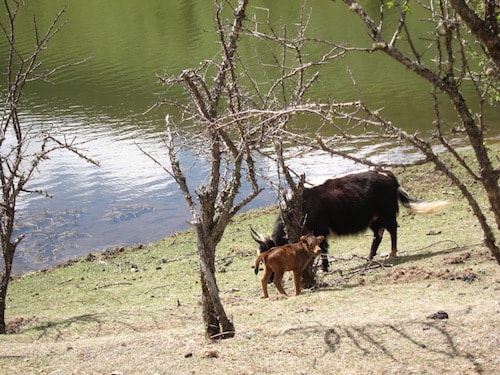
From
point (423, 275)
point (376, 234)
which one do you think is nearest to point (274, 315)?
point (423, 275)

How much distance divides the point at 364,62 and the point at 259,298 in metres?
24.1

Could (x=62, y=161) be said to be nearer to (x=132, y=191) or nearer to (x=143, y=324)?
(x=132, y=191)

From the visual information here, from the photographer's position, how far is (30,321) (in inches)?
378

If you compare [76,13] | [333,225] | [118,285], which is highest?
[76,13]

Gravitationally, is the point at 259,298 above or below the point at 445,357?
below

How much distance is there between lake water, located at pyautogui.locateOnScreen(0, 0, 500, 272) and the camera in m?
17.5

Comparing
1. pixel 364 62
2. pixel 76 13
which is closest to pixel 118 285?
pixel 364 62

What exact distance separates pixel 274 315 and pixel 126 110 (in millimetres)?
20507

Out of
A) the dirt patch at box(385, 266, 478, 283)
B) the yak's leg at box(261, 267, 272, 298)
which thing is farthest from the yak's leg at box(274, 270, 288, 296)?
the dirt patch at box(385, 266, 478, 283)

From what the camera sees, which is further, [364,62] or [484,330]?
[364,62]

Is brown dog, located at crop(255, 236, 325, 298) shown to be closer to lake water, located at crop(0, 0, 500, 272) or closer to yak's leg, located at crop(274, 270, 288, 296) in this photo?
yak's leg, located at crop(274, 270, 288, 296)

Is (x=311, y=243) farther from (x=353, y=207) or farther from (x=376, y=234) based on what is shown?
(x=376, y=234)

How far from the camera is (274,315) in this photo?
24.6 ft

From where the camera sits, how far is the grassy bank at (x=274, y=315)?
5539mm
